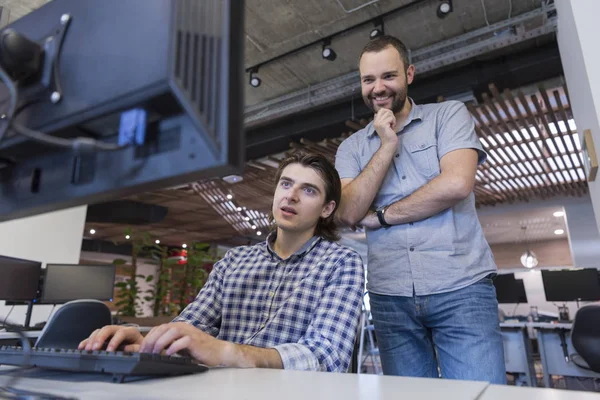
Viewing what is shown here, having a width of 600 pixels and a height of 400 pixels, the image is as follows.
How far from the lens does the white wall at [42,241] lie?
16.8 ft

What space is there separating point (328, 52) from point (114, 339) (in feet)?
13.6

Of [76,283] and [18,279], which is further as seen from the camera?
[76,283]

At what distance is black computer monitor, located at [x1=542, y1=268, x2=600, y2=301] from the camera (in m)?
5.10

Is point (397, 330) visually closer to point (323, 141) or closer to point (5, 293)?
point (5, 293)

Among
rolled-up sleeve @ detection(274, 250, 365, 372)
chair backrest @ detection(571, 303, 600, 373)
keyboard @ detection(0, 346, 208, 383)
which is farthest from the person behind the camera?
chair backrest @ detection(571, 303, 600, 373)

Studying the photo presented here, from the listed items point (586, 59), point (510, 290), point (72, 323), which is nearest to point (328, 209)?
point (586, 59)

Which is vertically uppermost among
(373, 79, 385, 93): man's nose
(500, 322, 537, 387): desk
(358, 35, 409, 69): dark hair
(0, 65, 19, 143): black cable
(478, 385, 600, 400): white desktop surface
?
(358, 35, 409, 69): dark hair

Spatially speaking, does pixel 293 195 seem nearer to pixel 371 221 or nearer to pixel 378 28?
pixel 371 221

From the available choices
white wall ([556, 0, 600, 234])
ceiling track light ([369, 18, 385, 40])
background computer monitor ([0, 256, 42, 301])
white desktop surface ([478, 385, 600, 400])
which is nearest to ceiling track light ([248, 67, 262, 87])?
ceiling track light ([369, 18, 385, 40])

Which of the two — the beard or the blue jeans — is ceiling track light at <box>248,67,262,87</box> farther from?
the blue jeans

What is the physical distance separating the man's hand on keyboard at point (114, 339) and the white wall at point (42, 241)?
463cm

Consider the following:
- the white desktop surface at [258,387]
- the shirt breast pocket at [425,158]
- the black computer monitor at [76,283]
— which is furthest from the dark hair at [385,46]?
the black computer monitor at [76,283]

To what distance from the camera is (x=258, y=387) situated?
58cm

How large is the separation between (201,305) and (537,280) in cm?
1294
